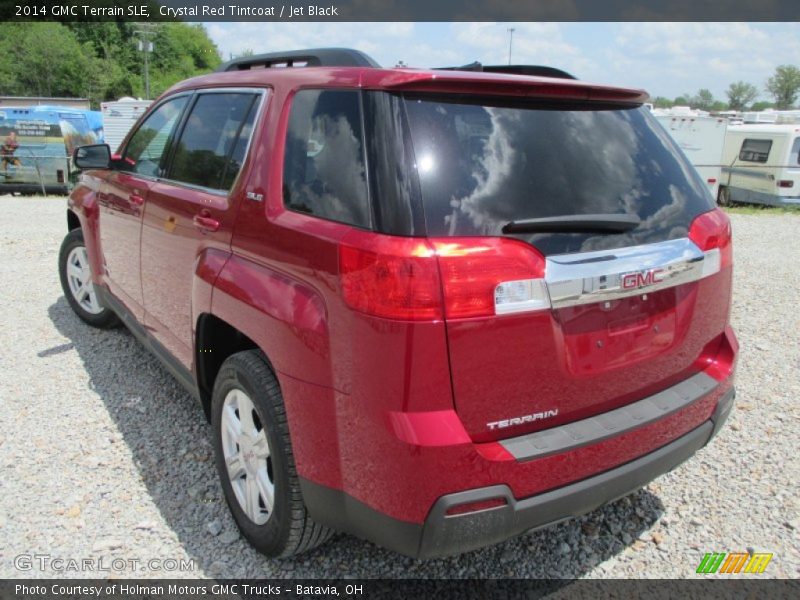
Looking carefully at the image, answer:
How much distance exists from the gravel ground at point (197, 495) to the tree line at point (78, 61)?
2356 inches

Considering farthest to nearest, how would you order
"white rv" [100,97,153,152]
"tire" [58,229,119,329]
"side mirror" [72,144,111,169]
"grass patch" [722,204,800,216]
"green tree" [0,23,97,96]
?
"green tree" [0,23,97,96], "white rv" [100,97,153,152], "grass patch" [722,204,800,216], "tire" [58,229,119,329], "side mirror" [72,144,111,169]

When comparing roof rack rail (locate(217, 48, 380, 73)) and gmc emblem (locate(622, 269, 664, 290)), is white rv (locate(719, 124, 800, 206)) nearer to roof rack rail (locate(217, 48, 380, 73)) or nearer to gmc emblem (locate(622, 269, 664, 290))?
roof rack rail (locate(217, 48, 380, 73))

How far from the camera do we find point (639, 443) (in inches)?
84.0

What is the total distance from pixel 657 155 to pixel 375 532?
171cm

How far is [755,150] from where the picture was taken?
16859 millimetres

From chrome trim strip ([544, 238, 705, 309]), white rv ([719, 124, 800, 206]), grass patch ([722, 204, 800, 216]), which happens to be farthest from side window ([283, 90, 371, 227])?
white rv ([719, 124, 800, 206])

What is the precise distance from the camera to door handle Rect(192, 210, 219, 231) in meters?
2.61

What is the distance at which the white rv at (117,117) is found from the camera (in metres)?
19.7

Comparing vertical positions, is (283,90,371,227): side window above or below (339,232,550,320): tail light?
above

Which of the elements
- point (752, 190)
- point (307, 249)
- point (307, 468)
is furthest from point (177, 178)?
point (752, 190)

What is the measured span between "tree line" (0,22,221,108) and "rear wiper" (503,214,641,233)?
6204 cm

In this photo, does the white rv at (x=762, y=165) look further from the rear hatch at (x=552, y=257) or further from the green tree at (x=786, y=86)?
the green tree at (x=786, y=86)

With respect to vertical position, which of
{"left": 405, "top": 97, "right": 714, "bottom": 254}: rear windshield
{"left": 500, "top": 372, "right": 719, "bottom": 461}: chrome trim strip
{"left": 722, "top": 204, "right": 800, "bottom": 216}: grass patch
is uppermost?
{"left": 405, "top": 97, "right": 714, "bottom": 254}: rear windshield

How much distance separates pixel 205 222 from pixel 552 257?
153 cm
